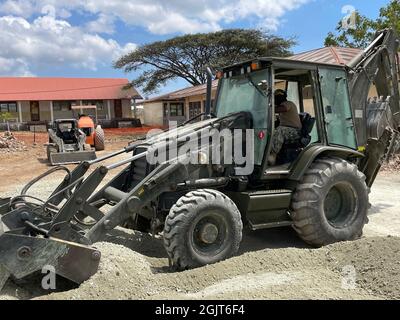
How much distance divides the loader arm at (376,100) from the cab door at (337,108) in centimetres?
38

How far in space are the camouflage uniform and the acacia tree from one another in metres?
26.7

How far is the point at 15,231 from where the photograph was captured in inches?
172

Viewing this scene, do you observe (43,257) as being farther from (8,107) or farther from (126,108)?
(126,108)

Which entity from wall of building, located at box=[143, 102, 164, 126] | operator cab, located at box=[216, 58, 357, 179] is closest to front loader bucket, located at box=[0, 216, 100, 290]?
operator cab, located at box=[216, 58, 357, 179]

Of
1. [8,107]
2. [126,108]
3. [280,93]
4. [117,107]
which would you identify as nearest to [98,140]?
[280,93]

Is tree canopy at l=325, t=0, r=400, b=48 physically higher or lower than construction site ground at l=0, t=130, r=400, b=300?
higher

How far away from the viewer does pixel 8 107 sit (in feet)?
122

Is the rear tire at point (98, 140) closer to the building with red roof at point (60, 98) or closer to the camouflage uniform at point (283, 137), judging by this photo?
the camouflage uniform at point (283, 137)

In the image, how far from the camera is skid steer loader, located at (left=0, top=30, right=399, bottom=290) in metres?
4.55

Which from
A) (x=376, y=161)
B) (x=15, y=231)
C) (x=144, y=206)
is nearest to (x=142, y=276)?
(x=144, y=206)

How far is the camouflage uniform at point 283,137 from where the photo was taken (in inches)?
226

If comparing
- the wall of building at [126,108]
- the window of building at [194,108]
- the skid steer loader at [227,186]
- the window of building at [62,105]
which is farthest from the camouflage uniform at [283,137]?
the wall of building at [126,108]

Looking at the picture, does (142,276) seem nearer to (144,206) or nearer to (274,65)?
(144,206)

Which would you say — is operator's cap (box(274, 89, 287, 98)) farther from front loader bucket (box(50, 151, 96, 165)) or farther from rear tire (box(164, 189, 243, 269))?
front loader bucket (box(50, 151, 96, 165))
